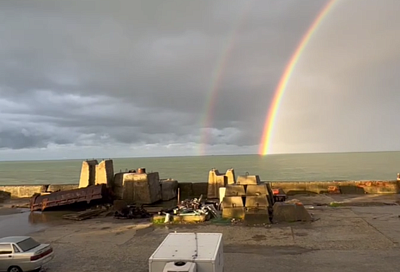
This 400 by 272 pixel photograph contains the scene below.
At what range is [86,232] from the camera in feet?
63.9

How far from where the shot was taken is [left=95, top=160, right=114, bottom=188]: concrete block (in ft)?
100

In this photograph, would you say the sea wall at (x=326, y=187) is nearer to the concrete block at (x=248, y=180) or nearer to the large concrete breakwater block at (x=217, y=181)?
the large concrete breakwater block at (x=217, y=181)

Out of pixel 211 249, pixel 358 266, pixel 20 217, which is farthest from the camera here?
pixel 20 217

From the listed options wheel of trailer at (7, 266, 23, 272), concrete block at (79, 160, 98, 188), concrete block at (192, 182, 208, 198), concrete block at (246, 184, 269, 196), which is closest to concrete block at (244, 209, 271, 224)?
concrete block at (246, 184, 269, 196)

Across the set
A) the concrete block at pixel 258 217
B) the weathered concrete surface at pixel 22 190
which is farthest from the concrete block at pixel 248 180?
the weathered concrete surface at pixel 22 190

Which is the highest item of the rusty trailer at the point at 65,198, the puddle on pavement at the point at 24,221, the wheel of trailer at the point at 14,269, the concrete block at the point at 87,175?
the concrete block at the point at 87,175

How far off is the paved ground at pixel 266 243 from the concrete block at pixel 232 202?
2.20 meters

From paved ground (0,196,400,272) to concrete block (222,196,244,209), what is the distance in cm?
220

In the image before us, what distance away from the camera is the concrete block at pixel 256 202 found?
70.1 feet

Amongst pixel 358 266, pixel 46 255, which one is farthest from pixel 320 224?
pixel 46 255

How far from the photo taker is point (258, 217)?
20391mm

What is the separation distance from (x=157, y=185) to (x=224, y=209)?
10.2 meters

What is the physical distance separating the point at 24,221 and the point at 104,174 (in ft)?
25.9

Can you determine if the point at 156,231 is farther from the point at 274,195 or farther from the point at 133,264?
the point at 274,195
